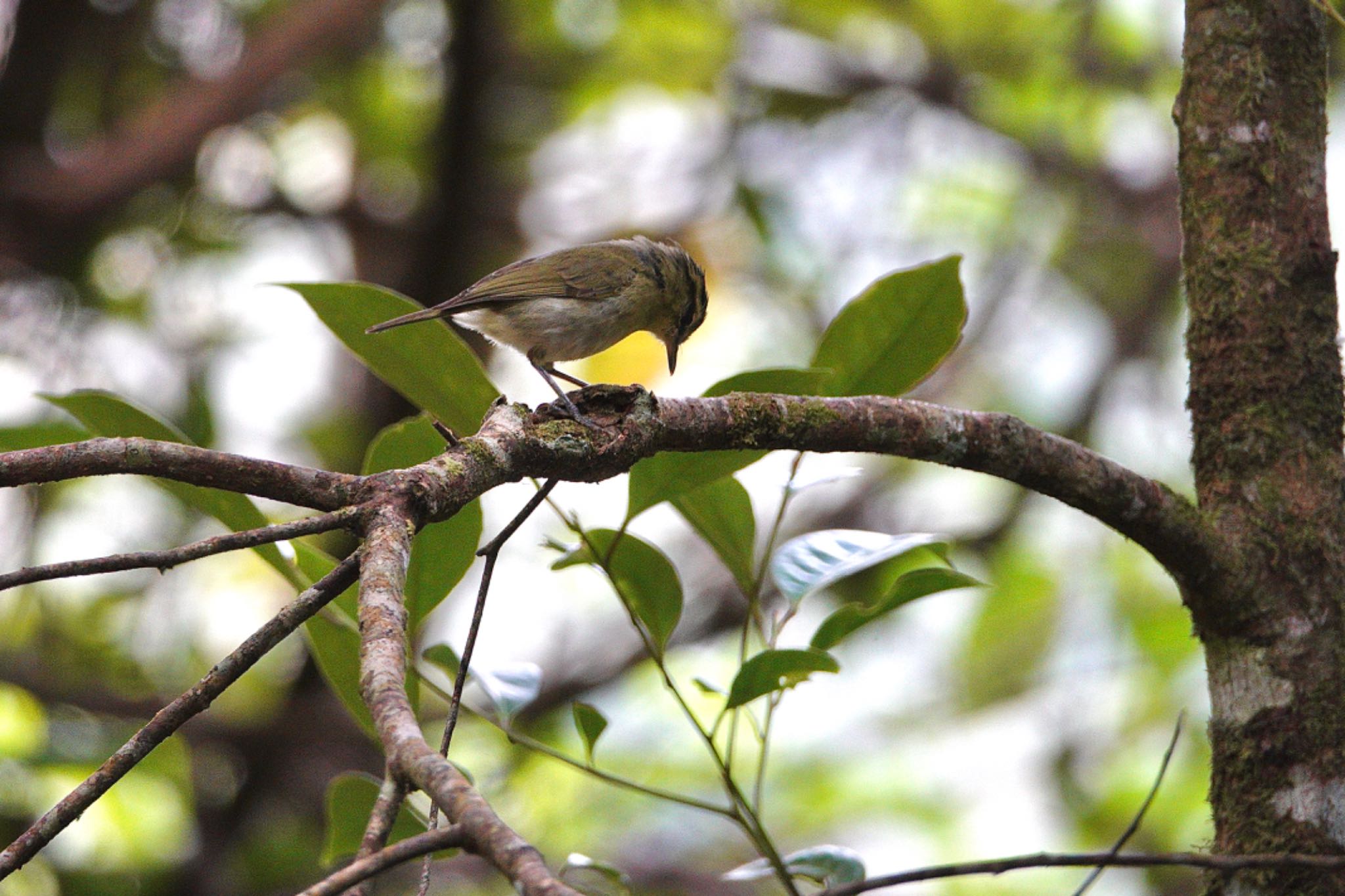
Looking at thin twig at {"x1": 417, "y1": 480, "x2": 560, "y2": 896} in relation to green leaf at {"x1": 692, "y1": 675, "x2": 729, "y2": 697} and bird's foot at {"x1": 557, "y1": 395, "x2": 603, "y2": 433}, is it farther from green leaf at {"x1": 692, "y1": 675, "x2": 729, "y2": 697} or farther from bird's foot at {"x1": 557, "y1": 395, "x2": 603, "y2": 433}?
green leaf at {"x1": 692, "y1": 675, "x2": 729, "y2": 697}

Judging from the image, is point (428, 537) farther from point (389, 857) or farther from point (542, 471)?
point (389, 857)

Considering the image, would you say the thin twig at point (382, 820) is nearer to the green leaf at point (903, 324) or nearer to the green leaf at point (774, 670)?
the green leaf at point (774, 670)

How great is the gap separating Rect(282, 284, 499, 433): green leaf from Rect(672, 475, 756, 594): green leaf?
36 centimetres

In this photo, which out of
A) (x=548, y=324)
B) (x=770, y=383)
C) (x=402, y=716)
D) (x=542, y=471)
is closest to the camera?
(x=402, y=716)

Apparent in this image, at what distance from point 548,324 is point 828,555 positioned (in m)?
1.34

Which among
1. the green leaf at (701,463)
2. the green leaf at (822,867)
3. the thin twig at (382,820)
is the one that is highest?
the green leaf at (701,463)

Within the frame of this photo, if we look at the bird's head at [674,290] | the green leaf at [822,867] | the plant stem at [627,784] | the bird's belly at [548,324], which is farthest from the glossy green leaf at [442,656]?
the bird's head at [674,290]

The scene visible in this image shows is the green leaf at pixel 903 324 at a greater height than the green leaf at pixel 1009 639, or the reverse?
the green leaf at pixel 1009 639

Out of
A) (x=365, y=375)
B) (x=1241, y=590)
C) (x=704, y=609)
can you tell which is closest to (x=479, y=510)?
(x=1241, y=590)

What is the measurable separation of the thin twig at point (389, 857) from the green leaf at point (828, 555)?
3.41 ft

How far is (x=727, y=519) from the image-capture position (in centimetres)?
188

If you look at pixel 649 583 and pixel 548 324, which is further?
pixel 548 324

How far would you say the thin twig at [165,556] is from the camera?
97 cm

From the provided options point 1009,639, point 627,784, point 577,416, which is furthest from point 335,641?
point 1009,639
